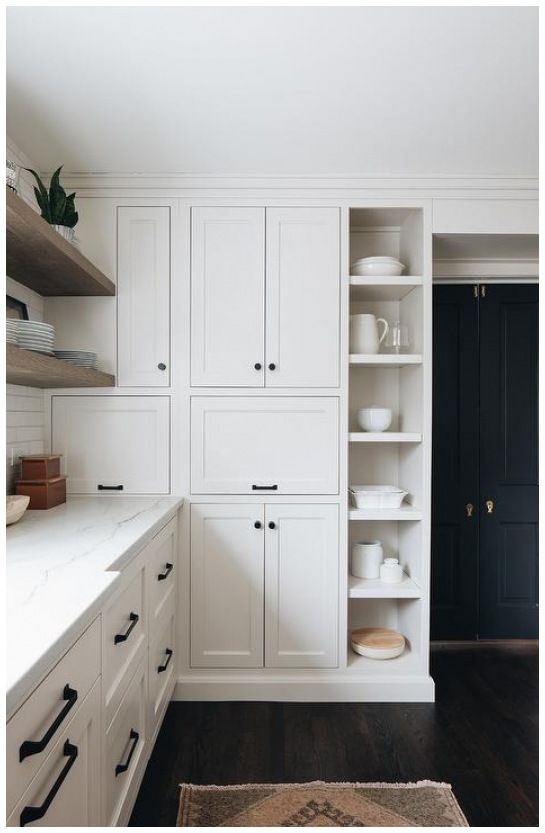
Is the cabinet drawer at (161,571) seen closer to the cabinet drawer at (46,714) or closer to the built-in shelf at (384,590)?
the cabinet drawer at (46,714)

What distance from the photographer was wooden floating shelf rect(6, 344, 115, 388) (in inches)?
65.4

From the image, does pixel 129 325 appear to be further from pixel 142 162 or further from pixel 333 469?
pixel 333 469

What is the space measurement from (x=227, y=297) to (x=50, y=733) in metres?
2.06

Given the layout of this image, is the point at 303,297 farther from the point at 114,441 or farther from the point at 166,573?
the point at 166,573

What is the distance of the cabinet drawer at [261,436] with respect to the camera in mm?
2674

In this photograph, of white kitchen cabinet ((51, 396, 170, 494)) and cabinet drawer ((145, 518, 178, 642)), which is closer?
cabinet drawer ((145, 518, 178, 642))

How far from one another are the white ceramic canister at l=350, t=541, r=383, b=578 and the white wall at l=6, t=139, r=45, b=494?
1.69 meters

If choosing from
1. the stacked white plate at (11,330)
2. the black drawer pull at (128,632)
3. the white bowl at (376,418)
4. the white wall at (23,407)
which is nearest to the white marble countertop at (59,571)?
the black drawer pull at (128,632)

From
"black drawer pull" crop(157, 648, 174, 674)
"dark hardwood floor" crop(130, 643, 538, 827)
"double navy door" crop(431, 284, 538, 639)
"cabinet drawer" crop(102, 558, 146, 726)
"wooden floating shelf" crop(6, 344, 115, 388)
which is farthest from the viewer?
"double navy door" crop(431, 284, 538, 639)

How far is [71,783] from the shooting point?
3.77 feet

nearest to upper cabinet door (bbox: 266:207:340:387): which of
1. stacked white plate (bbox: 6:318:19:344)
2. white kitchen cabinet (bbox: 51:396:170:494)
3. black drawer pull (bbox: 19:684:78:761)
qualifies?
white kitchen cabinet (bbox: 51:396:170:494)

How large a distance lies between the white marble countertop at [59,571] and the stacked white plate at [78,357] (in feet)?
2.12

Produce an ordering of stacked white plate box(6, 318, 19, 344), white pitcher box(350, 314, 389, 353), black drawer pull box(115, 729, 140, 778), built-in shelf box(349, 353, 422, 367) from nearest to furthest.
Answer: black drawer pull box(115, 729, 140, 778) → stacked white plate box(6, 318, 19, 344) → built-in shelf box(349, 353, 422, 367) → white pitcher box(350, 314, 389, 353)

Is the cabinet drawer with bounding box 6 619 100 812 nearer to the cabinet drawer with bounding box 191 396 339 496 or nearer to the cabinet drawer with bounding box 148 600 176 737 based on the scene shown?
the cabinet drawer with bounding box 148 600 176 737
